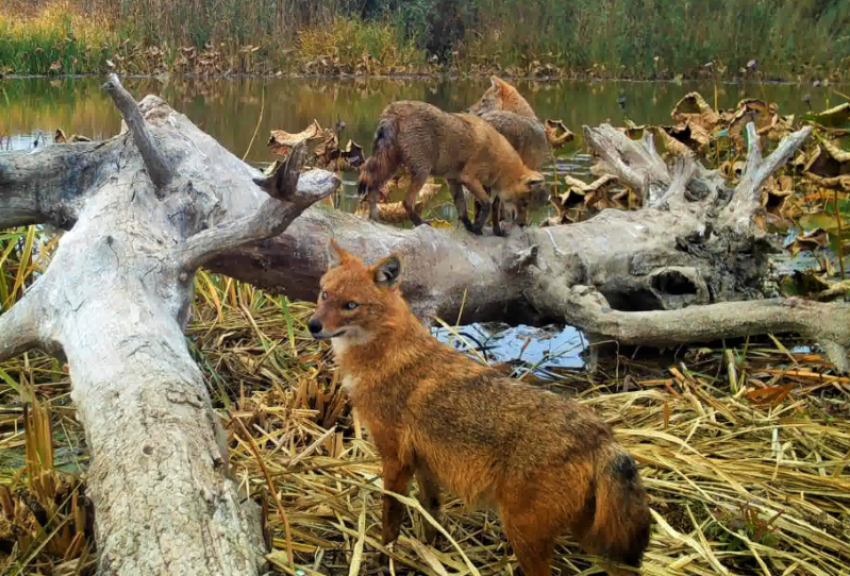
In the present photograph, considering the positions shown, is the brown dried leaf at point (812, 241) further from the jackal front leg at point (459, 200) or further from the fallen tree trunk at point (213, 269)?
the jackal front leg at point (459, 200)

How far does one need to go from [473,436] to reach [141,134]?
6.04ft

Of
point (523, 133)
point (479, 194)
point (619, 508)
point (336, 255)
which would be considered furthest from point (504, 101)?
point (619, 508)

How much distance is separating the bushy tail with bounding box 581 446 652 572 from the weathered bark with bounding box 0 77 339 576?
842mm

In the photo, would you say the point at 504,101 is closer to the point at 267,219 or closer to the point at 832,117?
the point at 832,117

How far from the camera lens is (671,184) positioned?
17.4 feet

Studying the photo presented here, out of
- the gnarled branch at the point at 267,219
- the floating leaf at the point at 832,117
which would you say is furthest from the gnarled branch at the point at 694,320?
the gnarled branch at the point at 267,219

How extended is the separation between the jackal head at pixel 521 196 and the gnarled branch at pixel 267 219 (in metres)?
1.83

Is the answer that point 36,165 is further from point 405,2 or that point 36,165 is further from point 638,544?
point 405,2

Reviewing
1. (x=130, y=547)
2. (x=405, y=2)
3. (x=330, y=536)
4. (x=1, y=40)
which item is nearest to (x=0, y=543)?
(x=130, y=547)

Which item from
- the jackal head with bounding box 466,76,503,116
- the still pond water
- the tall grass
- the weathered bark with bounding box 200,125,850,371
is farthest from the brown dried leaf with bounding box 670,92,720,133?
the tall grass

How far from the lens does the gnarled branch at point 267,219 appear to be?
2784 millimetres

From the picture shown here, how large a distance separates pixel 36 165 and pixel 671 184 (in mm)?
3590

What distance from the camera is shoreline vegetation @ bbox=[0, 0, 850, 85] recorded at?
1465 centimetres

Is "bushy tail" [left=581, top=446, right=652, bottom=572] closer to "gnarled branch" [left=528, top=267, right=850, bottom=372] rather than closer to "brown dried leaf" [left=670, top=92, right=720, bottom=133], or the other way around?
"gnarled branch" [left=528, top=267, right=850, bottom=372]
